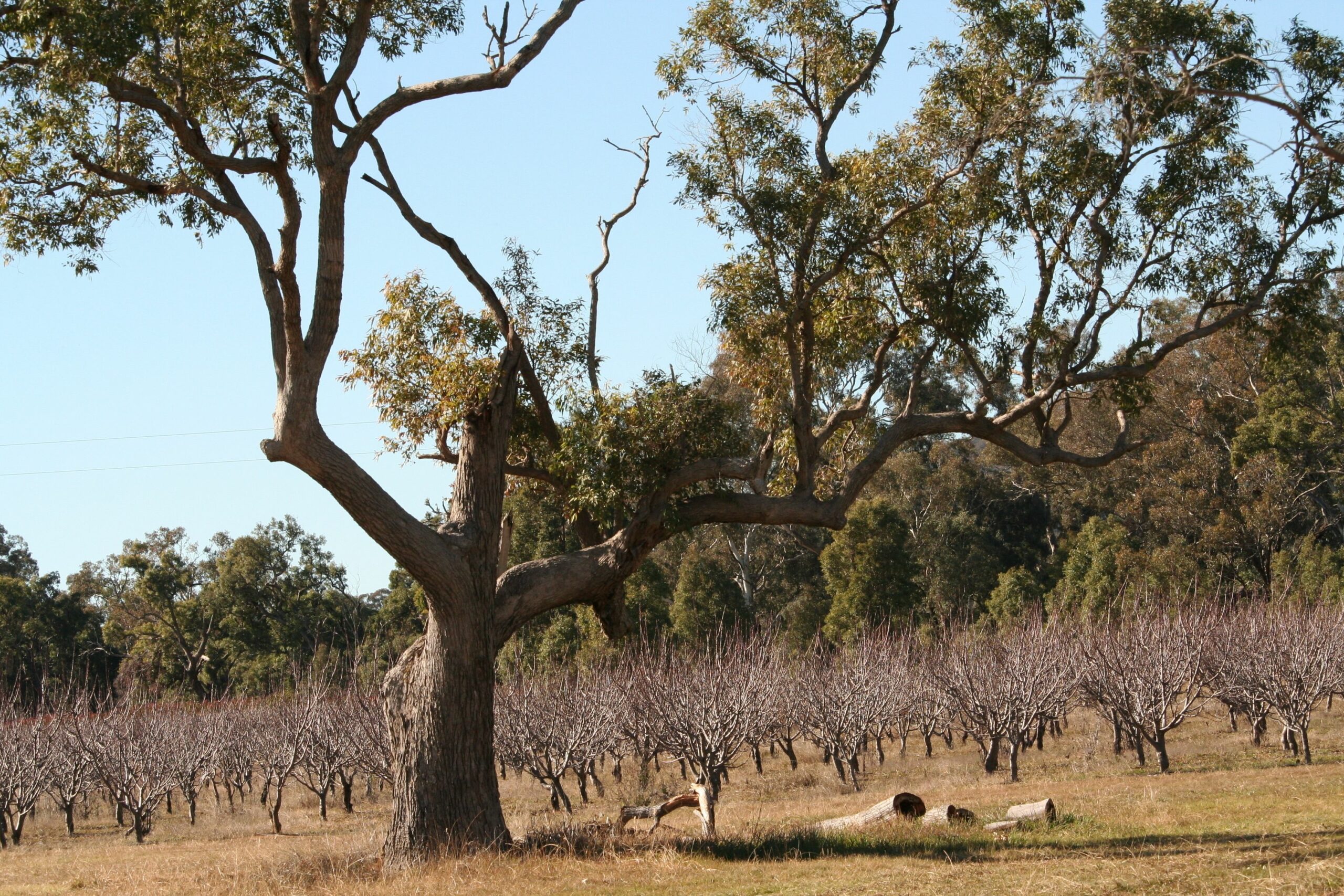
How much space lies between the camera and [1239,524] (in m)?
35.5

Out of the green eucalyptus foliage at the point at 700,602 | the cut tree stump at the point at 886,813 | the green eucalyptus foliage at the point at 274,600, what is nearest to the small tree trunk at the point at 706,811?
the cut tree stump at the point at 886,813

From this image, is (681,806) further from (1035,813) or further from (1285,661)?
(1285,661)

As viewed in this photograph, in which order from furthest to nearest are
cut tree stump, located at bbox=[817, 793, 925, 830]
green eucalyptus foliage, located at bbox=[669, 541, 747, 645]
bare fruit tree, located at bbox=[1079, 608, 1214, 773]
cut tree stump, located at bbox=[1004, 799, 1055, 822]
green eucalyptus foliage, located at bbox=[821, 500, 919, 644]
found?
green eucalyptus foliage, located at bbox=[669, 541, 747, 645] → green eucalyptus foliage, located at bbox=[821, 500, 919, 644] → bare fruit tree, located at bbox=[1079, 608, 1214, 773] → cut tree stump, located at bbox=[817, 793, 925, 830] → cut tree stump, located at bbox=[1004, 799, 1055, 822]

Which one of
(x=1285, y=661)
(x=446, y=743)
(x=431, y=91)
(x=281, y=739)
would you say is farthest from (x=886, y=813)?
(x=281, y=739)

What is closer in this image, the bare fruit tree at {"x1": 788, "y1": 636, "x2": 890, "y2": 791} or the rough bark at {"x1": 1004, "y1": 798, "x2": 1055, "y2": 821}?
the rough bark at {"x1": 1004, "y1": 798, "x2": 1055, "y2": 821}

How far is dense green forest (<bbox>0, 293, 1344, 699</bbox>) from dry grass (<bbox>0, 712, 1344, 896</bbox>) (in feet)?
32.5

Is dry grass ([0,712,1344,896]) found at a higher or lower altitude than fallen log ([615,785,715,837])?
lower

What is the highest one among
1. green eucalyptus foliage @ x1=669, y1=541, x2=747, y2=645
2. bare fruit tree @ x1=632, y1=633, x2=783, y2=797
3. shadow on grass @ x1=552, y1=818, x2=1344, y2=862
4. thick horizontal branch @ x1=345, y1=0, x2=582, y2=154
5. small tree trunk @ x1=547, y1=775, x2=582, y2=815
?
thick horizontal branch @ x1=345, y1=0, x2=582, y2=154

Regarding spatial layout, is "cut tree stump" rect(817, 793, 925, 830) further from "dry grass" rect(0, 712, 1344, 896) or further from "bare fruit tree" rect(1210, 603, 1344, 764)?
"bare fruit tree" rect(1210, 603, 1344, 764)

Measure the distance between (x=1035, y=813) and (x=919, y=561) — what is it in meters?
30.9

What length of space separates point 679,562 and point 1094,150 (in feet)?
93.0

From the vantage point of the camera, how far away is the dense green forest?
111 feet

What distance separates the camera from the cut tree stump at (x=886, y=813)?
1244 centimetres

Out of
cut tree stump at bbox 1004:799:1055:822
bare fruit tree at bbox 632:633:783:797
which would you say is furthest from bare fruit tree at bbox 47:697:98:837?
→ cut tree stump at bbox 1004:799:1055:822
